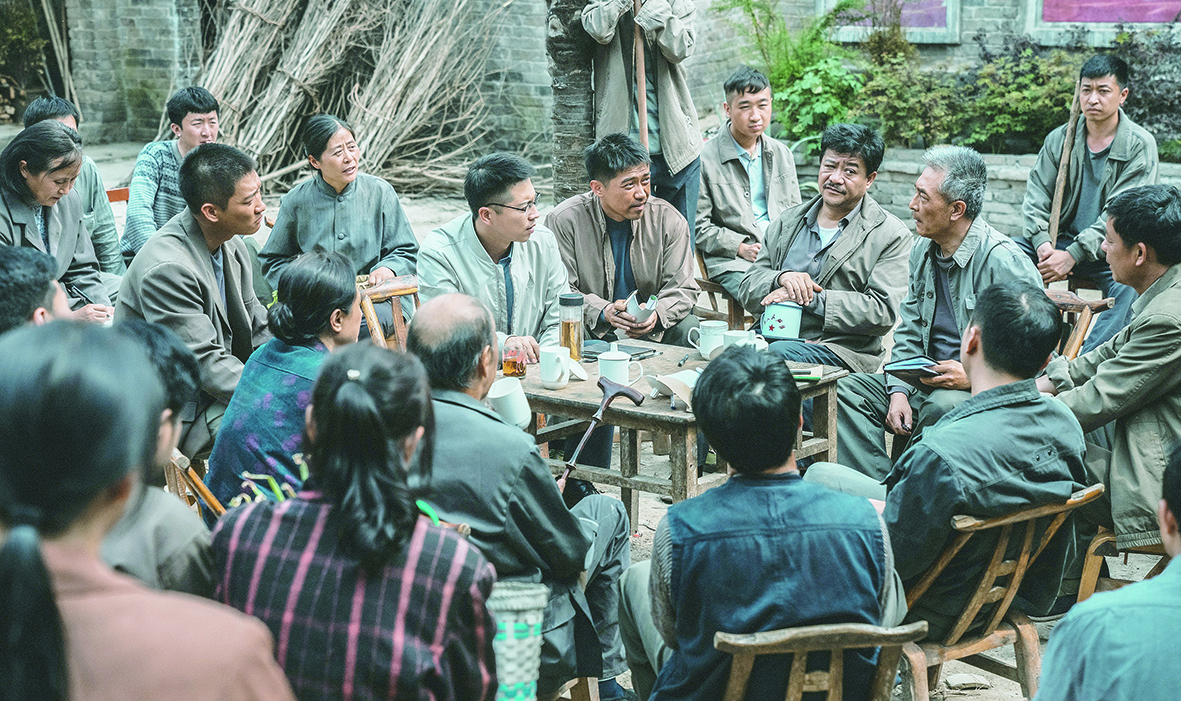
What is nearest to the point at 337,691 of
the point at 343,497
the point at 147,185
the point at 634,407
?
the point at 343,497

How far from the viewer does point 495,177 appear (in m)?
4.22

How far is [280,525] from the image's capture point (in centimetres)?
190

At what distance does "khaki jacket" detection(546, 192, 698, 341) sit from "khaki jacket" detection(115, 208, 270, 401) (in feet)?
5.34

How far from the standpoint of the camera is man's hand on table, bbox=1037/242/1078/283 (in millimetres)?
5859

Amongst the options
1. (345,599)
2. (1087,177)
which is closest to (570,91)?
(1087,177)

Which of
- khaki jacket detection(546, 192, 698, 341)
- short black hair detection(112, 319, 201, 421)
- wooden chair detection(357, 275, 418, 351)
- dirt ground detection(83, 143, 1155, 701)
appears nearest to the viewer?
short black hair detection(112, 319, 201, 421)

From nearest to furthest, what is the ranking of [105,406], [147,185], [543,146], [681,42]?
1. [105,406]
2. [147,185]
3. [681,42]
4. [543,146]

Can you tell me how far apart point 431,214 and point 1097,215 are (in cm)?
638

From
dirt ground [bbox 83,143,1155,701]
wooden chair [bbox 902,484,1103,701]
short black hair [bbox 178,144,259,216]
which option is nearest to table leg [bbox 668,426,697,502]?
dirt ground [bbox 83,143,1155,701]

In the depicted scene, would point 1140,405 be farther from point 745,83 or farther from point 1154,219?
point 745,83

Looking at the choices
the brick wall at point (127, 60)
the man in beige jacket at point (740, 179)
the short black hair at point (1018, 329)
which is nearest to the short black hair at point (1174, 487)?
the short black hair at point (1018, 329)

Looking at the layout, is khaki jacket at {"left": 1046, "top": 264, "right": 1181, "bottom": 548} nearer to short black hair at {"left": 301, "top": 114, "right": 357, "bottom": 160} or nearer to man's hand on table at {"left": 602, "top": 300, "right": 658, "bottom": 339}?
man's hand on table at {"left": 602, "top": 300, "right": 658, "bottom": 339}

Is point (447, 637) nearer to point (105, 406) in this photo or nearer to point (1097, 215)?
point (105, 406)

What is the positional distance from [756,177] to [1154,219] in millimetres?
2916
